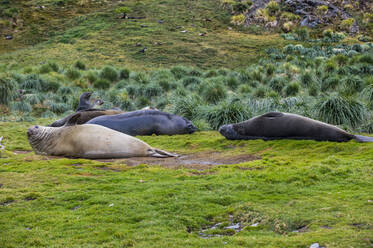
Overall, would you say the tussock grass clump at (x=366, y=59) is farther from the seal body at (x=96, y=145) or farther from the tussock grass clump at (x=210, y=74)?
the seal body at (x=96, y=145)

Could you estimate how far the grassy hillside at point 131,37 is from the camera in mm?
36438

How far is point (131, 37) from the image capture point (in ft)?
140

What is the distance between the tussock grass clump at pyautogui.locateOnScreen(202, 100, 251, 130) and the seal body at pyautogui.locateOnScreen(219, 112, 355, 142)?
295cm

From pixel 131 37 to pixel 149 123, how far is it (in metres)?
31.9

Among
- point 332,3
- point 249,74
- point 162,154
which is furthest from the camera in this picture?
point 332,3

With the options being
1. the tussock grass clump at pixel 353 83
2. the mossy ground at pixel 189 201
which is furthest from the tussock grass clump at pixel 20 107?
the tussock grass clump at pixel 353 83

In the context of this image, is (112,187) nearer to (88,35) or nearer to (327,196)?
(327,196)

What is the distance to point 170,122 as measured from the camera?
12.3 metres

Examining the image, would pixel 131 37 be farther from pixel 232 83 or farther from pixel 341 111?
pixel 341 111

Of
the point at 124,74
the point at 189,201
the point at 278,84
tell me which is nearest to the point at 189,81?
the point at 124,74

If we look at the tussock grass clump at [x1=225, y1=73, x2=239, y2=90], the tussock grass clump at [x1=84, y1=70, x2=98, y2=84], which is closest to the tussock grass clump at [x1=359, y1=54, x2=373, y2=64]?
the tussock grass clump at [x1=225, y1=73, x2=239, y2=90]

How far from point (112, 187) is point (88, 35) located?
131 ft

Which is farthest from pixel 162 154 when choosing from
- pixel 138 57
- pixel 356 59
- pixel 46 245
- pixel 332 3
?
pixel 332 3

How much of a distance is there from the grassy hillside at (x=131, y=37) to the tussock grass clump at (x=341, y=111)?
73.5ft
